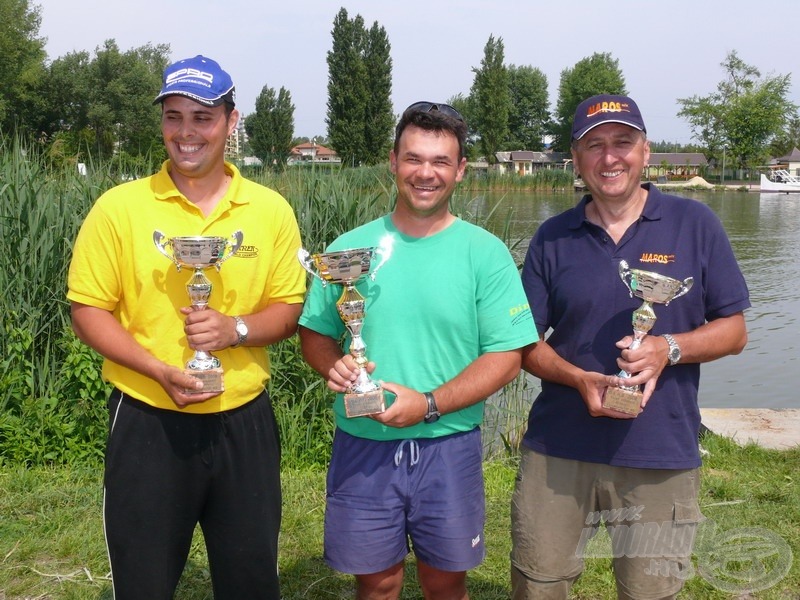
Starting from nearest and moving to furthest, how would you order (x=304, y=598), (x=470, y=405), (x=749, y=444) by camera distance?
(x=470, y=405)
(x=304, y=598)
(x=749, y=444)

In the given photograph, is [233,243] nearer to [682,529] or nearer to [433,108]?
[433,108]

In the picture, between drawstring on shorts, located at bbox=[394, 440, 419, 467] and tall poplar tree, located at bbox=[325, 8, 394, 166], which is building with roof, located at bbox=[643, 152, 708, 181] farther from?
drawstring on shorts, located at bbox=[394, 440, 419, 467]

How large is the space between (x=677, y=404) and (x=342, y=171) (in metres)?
3.97

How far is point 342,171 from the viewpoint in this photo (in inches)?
242

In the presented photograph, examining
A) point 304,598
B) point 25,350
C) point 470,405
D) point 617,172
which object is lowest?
point 304,598

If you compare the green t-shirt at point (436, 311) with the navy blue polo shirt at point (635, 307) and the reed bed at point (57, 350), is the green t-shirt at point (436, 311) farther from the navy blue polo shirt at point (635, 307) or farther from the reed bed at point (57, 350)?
the reed bed at point (57, 350)

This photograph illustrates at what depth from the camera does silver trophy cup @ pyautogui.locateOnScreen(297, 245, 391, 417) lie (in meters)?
2.32

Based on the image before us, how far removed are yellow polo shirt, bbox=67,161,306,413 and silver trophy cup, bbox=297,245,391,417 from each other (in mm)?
231

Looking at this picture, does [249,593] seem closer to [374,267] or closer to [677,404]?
[374,267]

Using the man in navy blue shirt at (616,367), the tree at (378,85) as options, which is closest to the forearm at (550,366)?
the man in navy blue shirt at (616,367)

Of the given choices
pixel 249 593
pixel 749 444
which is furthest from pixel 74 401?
pixel 749 444

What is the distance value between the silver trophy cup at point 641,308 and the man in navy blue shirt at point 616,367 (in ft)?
0.13

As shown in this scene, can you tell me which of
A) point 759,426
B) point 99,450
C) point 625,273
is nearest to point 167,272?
point 625,273

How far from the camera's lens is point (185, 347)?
252 cm
